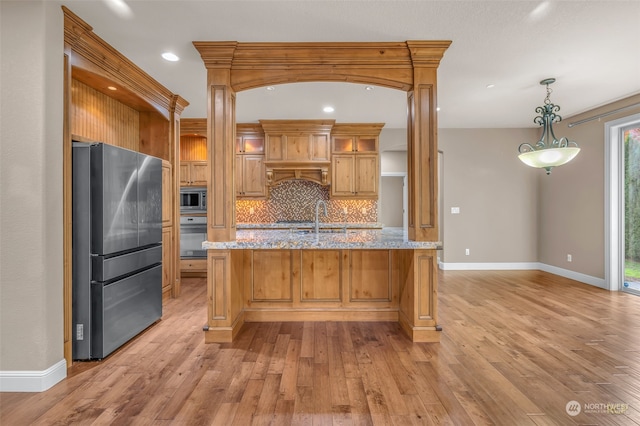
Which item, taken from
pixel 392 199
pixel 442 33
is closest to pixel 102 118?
pixel 442 33

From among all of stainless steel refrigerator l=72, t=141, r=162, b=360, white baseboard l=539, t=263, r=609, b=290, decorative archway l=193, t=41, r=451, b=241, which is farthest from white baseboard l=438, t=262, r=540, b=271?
stainless steel refrigerator l=72, t=141, r=162, b=360

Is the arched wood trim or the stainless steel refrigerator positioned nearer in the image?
the stainless steel refrigerator

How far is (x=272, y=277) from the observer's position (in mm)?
3484

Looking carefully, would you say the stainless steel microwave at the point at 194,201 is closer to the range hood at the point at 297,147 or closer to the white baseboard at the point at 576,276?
the range hood at the point at 297,147

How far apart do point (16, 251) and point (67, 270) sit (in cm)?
35

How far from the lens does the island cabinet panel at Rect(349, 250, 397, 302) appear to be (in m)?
3.48

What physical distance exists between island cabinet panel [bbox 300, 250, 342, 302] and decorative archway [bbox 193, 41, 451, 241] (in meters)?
0.92

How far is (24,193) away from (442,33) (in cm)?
348

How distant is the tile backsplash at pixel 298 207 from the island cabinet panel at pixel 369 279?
2750 millimetres

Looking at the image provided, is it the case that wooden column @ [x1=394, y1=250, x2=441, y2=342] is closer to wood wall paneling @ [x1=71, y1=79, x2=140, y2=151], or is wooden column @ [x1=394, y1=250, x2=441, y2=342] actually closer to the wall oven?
wood wall paneling @ [x1=71, y1=79, x2=140, y2=151]

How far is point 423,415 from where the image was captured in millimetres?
1875

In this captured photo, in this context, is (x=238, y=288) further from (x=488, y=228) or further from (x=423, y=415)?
(x=488, y=228)

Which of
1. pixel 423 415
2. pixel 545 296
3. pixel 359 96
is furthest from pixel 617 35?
pixel 423 415

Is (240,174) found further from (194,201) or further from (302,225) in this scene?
(302,225)
